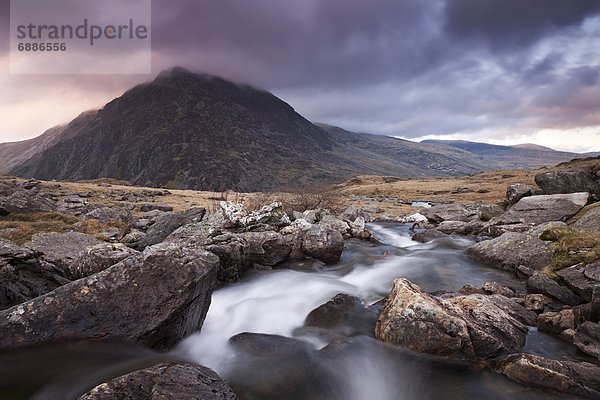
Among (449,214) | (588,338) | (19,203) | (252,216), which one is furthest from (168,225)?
(449,214)

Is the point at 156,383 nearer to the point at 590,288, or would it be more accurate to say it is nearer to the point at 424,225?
the point at 590,288

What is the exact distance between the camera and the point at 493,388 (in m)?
9.09

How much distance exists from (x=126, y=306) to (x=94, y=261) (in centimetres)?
432

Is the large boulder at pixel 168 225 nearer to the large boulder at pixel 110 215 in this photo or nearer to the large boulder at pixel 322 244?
the large boulder at pixel 322 244

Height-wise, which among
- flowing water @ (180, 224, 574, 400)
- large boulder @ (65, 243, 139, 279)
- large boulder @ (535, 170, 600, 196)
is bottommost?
flowing water @ (180, 224, 574, 400)

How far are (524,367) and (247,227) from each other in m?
17.1

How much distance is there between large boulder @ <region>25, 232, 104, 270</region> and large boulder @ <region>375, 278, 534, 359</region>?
11939mm

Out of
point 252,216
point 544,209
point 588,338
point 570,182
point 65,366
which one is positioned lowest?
point 588,338

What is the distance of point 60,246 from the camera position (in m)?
15.4

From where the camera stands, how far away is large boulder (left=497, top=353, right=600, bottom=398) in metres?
8.60

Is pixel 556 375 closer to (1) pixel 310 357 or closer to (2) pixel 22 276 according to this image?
(1) pixel 310 357

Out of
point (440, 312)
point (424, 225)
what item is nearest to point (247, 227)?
point (440, 312)

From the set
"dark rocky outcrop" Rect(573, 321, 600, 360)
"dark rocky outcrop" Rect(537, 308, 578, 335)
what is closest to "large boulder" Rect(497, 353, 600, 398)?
"dark rocky outcrop" Rect(573, 321, 600, 360)

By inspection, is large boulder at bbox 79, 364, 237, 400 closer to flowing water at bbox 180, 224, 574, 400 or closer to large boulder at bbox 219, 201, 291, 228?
flowing water at bbox 180, 224, 574, 400
